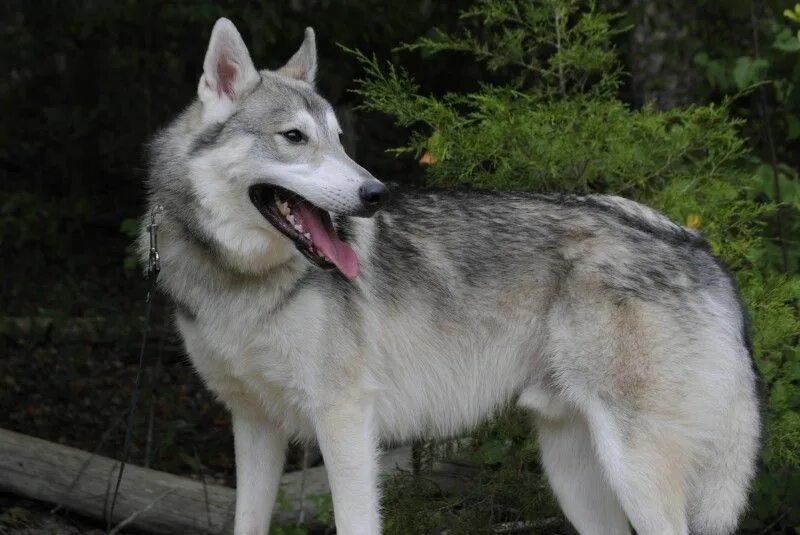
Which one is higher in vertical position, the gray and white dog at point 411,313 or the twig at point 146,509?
the gray and white dog at point 411,313

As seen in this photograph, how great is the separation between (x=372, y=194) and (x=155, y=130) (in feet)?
15.6

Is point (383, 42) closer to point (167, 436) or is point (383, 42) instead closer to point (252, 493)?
point (167, 436)

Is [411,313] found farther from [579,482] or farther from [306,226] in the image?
[579,482]

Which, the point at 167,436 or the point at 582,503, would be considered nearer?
the point at 582,503

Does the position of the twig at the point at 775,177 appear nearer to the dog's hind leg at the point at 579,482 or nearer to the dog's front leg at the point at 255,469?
the dog's hind leg at the point at 579,482

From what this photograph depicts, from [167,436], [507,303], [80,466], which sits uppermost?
[507,303]

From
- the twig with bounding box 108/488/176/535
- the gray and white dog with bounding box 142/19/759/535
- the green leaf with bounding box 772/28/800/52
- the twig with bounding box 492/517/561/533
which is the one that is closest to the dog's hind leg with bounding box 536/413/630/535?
the gray and white dog with bounding box 142/19/759/535

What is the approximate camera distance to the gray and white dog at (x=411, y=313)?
419 centimetres

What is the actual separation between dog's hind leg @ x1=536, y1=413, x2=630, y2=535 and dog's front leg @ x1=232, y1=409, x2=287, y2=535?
3.65 feet

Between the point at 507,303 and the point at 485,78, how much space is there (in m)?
5.16

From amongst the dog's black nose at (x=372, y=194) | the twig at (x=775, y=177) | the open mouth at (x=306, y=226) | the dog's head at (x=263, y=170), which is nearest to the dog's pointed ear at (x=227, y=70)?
the dog's head at (x=263, y=170)

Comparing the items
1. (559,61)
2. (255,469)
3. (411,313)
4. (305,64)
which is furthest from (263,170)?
(559,61)

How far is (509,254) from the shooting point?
4.55 meters

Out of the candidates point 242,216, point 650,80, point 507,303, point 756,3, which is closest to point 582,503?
point 507,303
